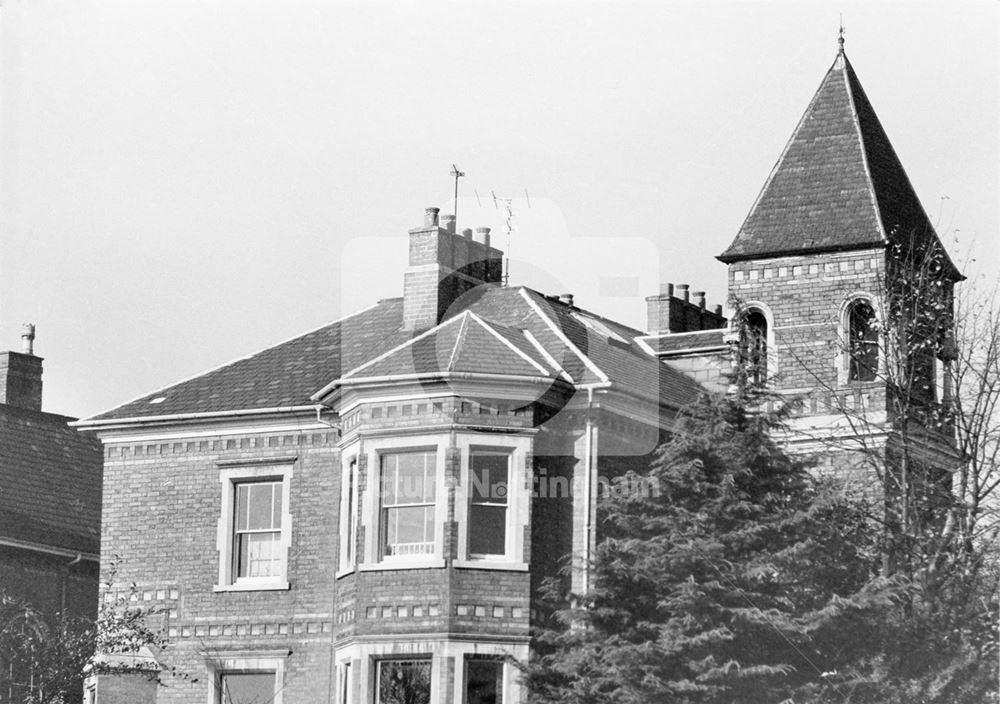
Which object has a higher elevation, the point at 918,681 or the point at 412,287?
the point at 412,287

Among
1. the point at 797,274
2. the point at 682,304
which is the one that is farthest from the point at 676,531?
the point at 682,304

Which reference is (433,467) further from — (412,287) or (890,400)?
(890,400)

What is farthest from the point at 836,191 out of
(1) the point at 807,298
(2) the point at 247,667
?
(2) the point at 247,667

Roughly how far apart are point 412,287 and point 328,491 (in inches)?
170

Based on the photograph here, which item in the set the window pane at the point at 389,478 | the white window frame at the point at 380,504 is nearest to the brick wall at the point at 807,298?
the white window frame at the point at 380,504

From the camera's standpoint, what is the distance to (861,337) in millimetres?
37000

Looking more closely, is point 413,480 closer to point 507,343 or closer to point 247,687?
point 507,343

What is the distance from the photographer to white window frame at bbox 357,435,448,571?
30.7 meters

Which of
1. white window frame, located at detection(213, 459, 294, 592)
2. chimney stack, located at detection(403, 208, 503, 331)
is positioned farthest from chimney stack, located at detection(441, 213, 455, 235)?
white window frame, located at detection(213, 459, 294, 592)

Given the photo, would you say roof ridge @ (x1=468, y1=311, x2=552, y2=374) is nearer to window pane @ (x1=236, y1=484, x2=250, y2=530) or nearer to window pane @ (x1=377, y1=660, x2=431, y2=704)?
window pane @ (x1=377, y1=660, x2=431, y2=704)

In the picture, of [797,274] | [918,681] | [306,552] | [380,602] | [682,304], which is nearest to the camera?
[918,681]

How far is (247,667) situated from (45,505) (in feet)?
35.4

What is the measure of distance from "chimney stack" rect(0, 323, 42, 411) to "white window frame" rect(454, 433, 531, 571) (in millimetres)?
17789

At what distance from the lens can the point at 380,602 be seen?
30891 mm
